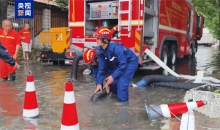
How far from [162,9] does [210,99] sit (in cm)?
532

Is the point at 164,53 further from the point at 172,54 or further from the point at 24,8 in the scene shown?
the point at 24,8

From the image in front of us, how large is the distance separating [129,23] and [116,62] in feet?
8.70

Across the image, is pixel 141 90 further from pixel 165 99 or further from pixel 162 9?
pixel 162 9

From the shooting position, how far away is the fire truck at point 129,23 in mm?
8016

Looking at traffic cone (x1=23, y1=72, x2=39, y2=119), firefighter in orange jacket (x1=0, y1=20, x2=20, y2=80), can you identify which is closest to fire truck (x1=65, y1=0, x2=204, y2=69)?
firefighter in orange jacket (x1=0, y1=20, x2=20, y2=80)

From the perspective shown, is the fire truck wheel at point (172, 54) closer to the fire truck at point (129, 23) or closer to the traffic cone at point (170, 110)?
the fire truck at point (129, 23)

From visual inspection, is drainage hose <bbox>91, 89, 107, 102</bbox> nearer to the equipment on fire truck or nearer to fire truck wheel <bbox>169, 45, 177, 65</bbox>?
the equipment on fire truck

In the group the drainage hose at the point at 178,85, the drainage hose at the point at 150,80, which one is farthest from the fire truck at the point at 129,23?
the drainage hose at the point at 178,85

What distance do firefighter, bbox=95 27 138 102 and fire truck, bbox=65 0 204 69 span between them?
2.52 metres

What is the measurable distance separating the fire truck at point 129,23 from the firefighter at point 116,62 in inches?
99.1

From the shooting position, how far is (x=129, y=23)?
315 inches

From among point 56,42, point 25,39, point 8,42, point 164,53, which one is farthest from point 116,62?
point 25,39

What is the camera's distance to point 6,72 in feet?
25.3

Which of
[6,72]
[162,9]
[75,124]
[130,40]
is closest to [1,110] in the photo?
[75,124]
